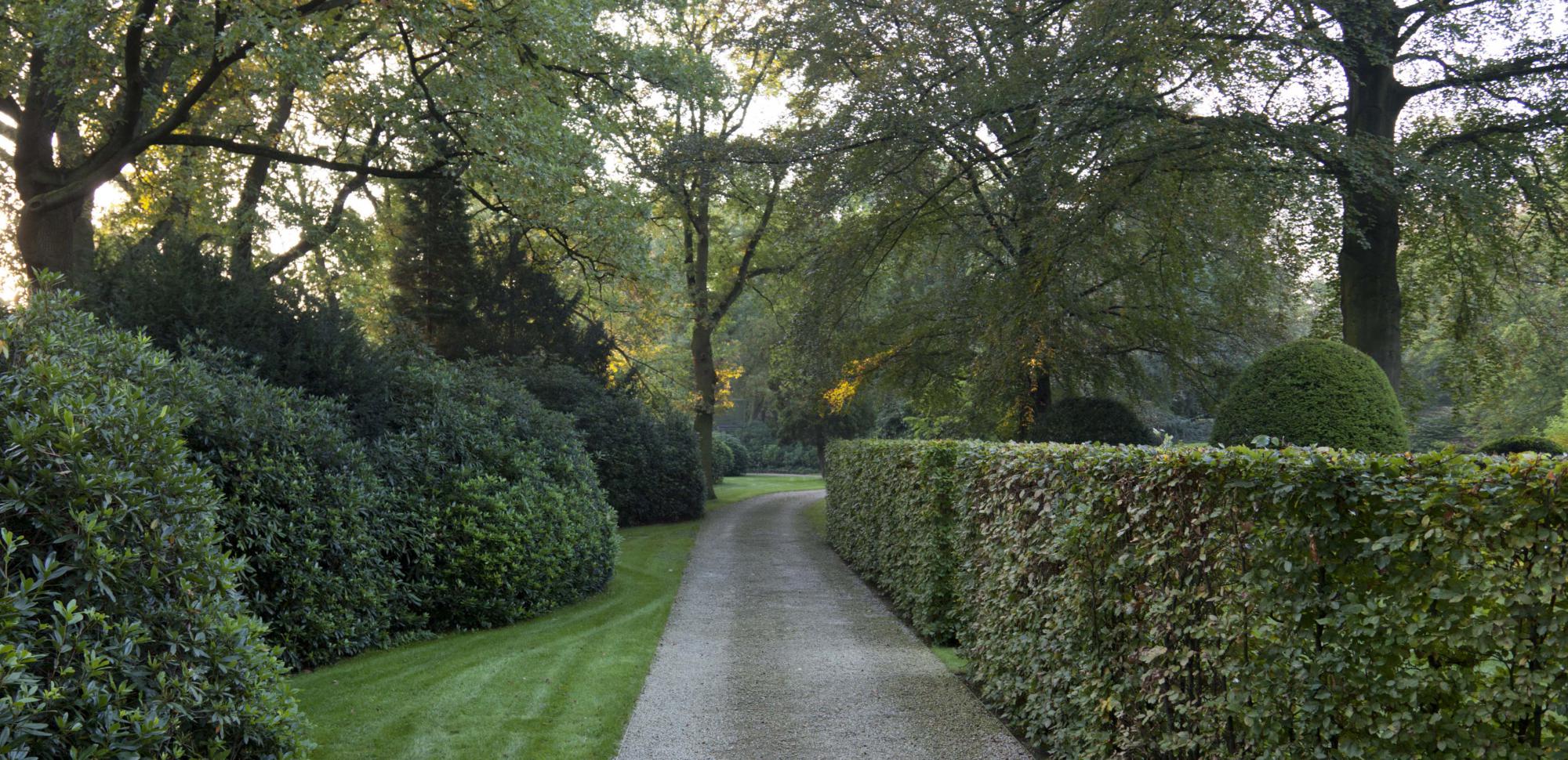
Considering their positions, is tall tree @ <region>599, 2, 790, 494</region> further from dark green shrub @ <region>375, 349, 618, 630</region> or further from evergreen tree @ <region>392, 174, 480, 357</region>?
dark green shrub @ <region>375, 349, 618, 630</region>

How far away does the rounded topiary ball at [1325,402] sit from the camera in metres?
11.2

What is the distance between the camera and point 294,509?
24.7ft

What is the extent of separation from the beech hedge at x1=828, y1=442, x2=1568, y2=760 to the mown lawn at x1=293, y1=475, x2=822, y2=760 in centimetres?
300

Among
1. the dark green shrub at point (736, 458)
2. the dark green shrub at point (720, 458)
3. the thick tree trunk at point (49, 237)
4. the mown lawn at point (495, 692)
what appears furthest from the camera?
the dark green shrub at point (736, 458)

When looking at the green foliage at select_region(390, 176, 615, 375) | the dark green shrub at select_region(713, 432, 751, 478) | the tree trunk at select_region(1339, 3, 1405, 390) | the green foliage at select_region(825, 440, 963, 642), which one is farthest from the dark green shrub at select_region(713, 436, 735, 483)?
the tree trunk at select_region(1339, 3, 1405, 390)

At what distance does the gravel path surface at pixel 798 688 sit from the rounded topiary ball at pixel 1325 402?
5.42 meters

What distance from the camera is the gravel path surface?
5938mm

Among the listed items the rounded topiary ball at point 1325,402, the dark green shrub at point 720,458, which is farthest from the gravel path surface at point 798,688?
the dark green shrub at point 720,458

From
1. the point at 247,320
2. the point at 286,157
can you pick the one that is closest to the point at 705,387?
the point at 286,157

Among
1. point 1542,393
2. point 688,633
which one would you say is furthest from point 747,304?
point 688,633

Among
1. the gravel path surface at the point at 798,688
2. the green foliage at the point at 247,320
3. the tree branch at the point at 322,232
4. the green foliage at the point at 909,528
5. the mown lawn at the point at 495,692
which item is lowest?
the gravel path surface at the point at 798,688

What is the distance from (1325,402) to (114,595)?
12.0 m

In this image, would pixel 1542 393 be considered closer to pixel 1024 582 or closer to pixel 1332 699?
pixel 1024 582

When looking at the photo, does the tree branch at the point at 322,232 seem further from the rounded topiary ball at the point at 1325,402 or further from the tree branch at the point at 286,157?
the rounded topiary ball at the point at 1325,402
